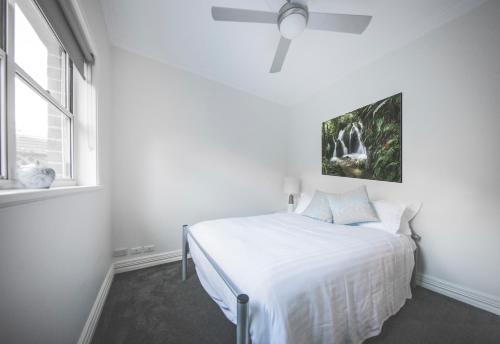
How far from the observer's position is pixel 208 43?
85.0 inches

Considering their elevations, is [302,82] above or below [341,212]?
above

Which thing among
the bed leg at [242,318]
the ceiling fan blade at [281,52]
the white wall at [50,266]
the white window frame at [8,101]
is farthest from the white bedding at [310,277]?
the ceiling fan blade at [281,52]

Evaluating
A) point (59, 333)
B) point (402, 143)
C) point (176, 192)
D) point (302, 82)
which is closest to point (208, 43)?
point (302, 82)

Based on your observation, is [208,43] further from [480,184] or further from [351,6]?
[480,184]

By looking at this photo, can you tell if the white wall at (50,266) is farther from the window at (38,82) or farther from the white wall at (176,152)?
the white wall at (176,152)

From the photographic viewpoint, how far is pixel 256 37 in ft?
6.57

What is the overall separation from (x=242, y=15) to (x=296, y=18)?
0.43 m

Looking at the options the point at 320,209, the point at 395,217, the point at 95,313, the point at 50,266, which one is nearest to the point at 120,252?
the point at 95,313

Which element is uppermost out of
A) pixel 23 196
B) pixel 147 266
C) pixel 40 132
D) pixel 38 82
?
pixel 38 82

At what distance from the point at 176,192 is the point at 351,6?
2833 mm

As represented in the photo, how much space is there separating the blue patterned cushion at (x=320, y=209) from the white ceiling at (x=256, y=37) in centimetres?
180

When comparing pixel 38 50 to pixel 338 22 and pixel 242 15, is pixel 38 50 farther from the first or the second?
pixel 338 22

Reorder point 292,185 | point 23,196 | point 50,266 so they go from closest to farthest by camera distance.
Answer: point 23,196, point 50,266, point 292,185

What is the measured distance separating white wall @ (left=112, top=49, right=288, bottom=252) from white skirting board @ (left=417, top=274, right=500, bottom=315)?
Answer: 2.25 meters
